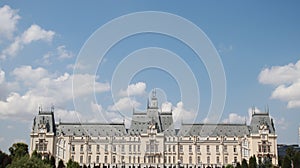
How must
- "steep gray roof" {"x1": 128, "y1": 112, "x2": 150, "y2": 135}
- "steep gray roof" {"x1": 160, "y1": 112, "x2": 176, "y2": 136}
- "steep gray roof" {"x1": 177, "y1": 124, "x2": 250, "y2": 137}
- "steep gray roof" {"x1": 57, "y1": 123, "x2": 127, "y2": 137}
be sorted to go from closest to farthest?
"steep gray roof" {"x1": 128, "y1": 112, "x2": 150, "y2": 135} → "steep gray roof" {"x1": 160, "y1": 112, "x2": 176, "y2": 136} → "steep gray roof" {"x1": 177, "y1": 124, "x2": 250, "y2": 137} → "steep gray roof" {"x1": 57, "y1": 123, "x2": 127, "y2": 137}

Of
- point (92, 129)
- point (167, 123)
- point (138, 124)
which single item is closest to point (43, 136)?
point (92, 129)

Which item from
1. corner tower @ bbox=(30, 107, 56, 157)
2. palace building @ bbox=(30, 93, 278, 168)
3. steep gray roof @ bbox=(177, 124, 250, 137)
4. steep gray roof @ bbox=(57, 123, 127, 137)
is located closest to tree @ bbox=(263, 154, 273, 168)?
palace building @ bbox=(30, 93, 278, 168)

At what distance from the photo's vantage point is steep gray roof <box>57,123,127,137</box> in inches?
3457

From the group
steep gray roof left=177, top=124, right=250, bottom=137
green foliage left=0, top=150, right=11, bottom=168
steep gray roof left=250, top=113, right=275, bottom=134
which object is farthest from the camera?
steep gray roof left=177, top=124, right=250, bottom=137

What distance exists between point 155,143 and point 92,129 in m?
15.3

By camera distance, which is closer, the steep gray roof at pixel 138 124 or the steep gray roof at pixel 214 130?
the steep gray roof at pixel 138 124

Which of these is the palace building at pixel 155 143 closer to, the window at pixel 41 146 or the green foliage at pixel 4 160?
the window at pixel 41 146

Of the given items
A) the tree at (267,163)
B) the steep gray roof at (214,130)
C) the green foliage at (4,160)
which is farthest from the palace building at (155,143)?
the green foliage at (4,160)

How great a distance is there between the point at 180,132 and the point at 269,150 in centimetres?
1966

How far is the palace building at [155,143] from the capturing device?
8381 centimetres

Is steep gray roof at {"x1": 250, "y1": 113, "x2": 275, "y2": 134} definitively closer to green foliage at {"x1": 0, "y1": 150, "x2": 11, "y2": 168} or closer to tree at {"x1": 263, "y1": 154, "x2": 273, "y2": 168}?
tree at {"x1": 263, "y1": 154, "x2": 273, "y2": 168}

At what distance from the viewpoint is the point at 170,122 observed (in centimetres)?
8906

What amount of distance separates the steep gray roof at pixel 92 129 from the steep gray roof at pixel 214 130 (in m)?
14.0

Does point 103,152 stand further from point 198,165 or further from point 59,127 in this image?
point 198,165
